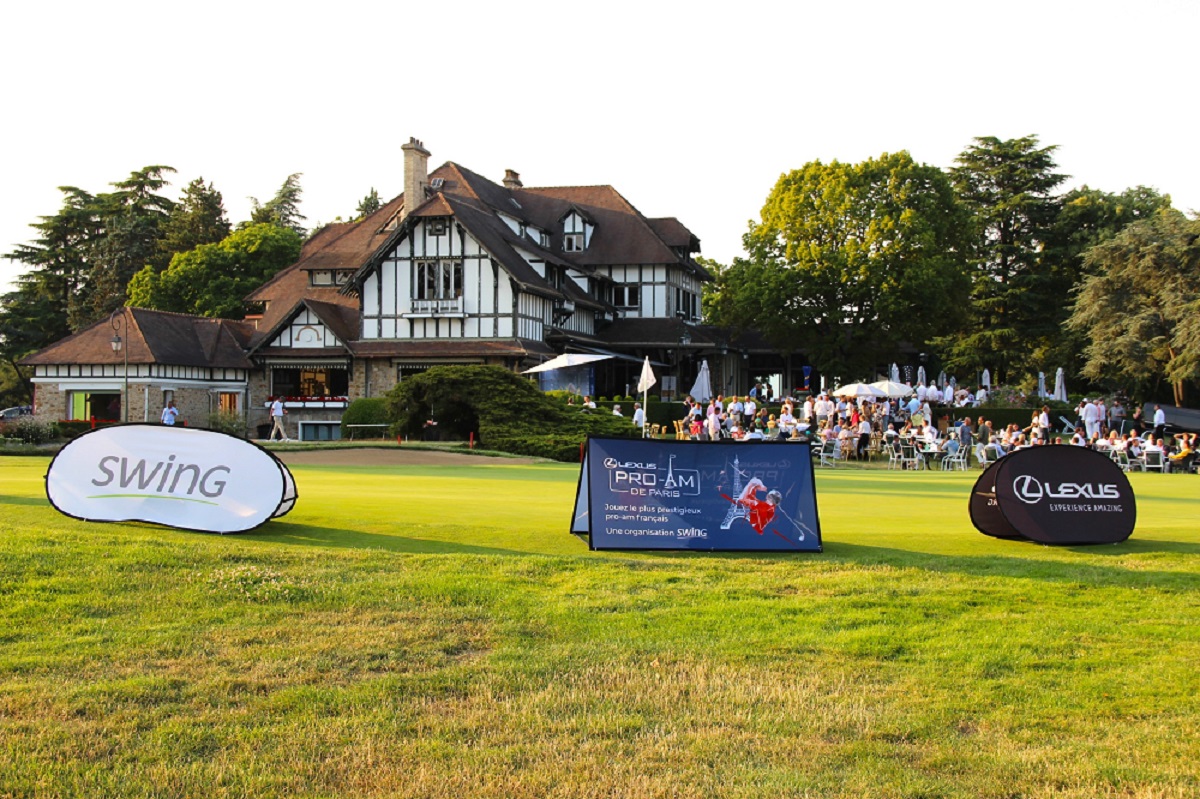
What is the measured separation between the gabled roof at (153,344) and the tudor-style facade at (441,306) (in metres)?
0.12

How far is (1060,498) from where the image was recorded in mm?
11836

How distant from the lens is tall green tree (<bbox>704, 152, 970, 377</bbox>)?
5419 centimetres

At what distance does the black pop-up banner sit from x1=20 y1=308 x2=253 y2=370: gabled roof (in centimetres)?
4253

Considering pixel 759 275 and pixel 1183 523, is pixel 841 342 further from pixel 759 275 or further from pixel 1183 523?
pixel 1183 523

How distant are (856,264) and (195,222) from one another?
46876 mm

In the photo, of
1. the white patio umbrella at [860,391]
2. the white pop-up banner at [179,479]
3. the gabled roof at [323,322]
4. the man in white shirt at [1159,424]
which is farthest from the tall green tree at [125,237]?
the white pop-up banner at [179,479]

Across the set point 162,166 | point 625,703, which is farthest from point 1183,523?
point 162,166

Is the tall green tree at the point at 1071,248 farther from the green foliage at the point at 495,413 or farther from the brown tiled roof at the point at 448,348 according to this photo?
the green foliage at the point at 495,413

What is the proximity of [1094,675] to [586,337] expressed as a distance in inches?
1858

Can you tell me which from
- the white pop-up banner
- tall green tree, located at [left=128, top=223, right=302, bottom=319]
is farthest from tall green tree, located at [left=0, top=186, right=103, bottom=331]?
the white pop-up banner

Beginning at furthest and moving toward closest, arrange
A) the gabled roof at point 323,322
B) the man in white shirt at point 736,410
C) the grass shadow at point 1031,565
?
1. the gabled roof at point 323,322
2. the man in white shirt at point 736,410
3. the grass shadow at point 1031,565

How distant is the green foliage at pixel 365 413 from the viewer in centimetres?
4206

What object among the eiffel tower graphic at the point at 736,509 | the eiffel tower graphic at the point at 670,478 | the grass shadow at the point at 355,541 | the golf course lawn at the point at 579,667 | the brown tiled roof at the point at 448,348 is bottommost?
the golf course lawn at the point at 579,667

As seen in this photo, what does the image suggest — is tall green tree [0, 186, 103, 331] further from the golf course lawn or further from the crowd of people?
the golf course lawn
